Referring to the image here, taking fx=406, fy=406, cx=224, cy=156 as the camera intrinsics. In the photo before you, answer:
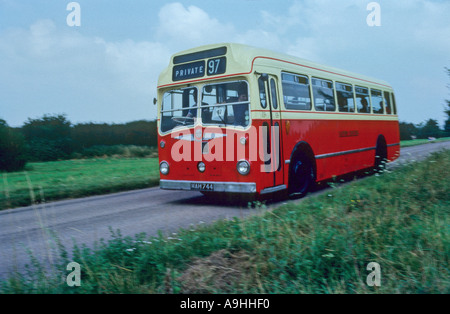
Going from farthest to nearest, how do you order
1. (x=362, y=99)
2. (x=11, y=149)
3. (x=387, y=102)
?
(x=11, y=149), (x=387, y=102), (x=362, y=99)

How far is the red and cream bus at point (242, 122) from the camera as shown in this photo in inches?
308

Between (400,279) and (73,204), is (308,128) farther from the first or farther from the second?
(400,279)

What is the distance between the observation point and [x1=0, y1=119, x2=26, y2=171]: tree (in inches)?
684

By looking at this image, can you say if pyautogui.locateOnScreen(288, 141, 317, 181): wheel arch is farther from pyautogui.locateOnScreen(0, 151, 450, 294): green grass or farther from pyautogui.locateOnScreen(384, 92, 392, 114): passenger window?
pyautogui.locateOnScreen(384, 92, 392, 114): passenger window

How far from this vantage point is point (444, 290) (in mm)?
3168

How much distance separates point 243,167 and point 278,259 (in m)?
3.84

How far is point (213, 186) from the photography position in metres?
8.07

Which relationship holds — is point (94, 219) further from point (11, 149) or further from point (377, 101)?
point (11, 149)

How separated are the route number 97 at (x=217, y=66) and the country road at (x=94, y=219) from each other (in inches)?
108

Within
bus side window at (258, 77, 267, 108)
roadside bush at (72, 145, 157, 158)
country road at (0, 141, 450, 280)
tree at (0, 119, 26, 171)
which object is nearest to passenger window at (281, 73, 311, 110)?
bus side window at (258, 77, 267, 108)

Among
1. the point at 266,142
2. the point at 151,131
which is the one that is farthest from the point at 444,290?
the point at 151,131

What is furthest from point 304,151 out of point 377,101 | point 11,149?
point 11,149

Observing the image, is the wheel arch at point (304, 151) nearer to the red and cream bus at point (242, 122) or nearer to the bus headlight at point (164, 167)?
the red and cream bus at point (242, 122)
